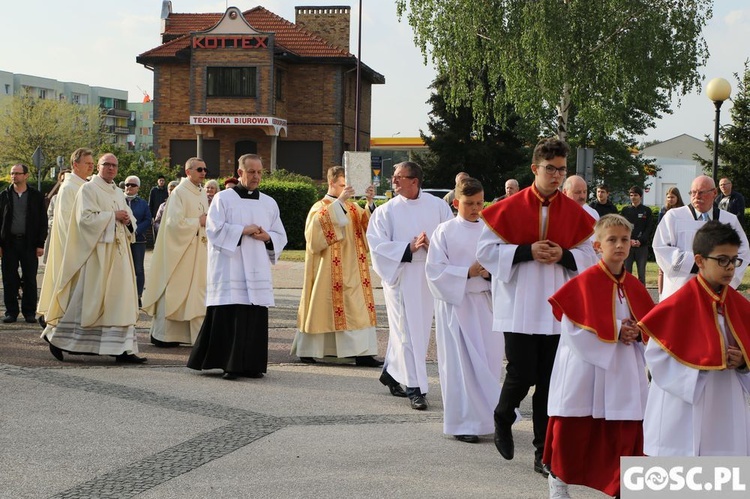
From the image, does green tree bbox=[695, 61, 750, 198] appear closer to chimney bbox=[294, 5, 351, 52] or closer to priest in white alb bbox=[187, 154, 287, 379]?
chimney bbox=[294, 5, 351, 52]

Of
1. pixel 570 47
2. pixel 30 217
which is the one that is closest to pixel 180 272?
pixel 30 217

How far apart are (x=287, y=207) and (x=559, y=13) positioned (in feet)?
33.7

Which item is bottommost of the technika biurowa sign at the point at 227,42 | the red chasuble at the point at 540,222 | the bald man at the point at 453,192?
the red chasuble at the point at 540,222

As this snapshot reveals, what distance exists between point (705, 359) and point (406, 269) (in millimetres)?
4639

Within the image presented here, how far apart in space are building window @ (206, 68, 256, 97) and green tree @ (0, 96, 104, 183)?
17922 mm

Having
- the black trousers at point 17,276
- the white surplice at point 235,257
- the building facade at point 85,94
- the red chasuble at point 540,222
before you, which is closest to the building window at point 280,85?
the black trousers at point 17,276

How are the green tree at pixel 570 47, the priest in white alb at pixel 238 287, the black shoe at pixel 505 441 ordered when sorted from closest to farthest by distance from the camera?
the black shoe at pixel 505 441, the priest in white alb at pixel 238 287, the green tree at pixel 570 47

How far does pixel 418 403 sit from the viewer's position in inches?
355

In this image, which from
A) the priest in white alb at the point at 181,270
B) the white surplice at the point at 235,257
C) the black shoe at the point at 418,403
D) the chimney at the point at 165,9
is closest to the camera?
the black shoe at the point at 418,403

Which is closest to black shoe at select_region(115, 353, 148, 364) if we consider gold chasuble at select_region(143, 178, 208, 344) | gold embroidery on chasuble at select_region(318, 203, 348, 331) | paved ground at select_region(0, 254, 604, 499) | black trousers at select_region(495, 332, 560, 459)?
paved ground at select_region(0, 254, 604, 499)

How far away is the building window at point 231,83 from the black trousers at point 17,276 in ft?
116

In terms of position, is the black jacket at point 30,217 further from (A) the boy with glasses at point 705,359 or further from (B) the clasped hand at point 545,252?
(A) the boy with glasses at point 705,359

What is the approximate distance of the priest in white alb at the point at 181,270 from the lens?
12781mm

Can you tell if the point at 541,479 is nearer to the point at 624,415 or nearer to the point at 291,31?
the point at 624,415
